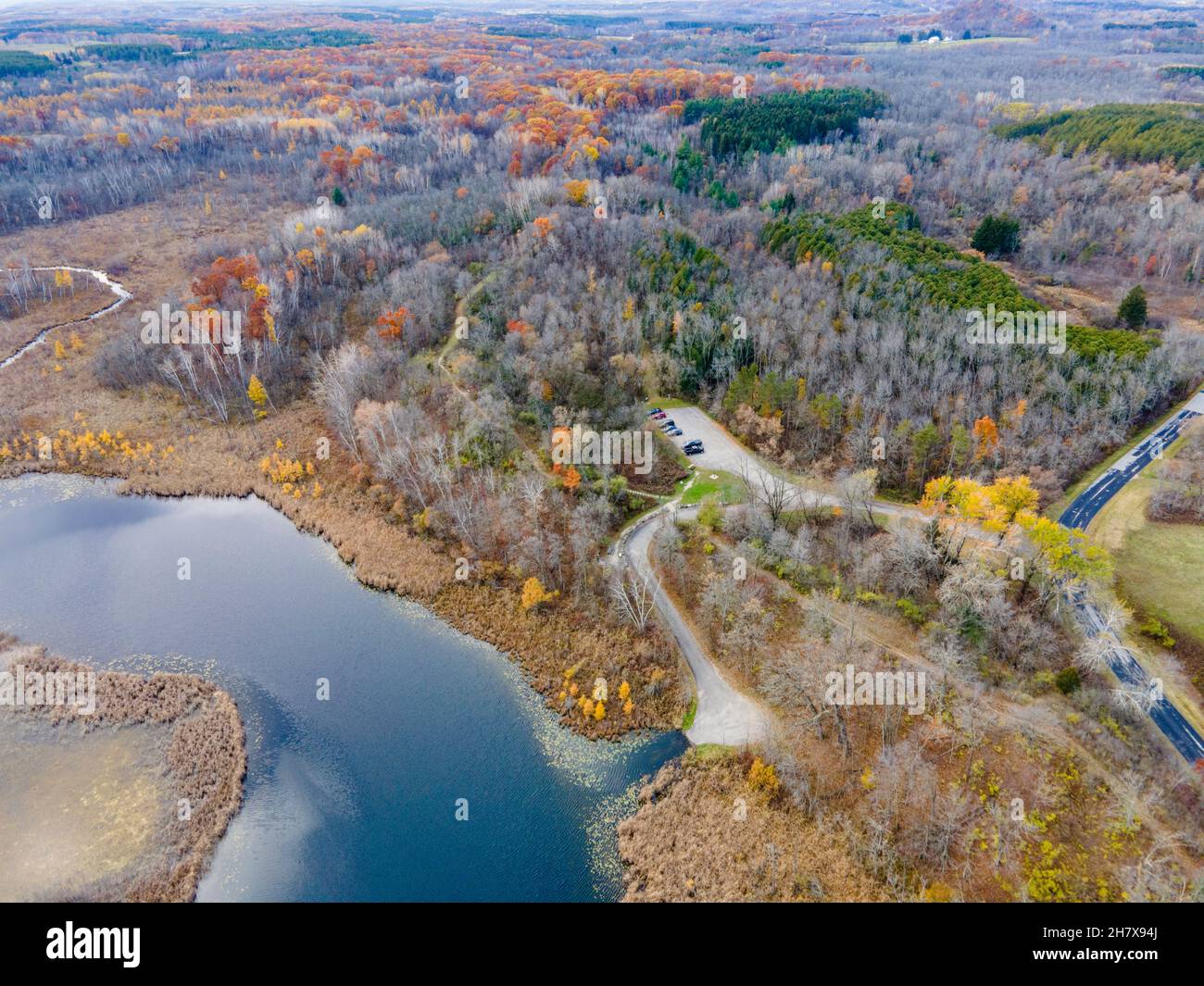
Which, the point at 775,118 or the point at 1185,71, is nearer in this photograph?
the point at 775,118

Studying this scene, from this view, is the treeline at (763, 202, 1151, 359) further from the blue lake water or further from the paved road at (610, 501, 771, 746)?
the blue lake water

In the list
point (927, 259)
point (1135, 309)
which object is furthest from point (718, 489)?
point (1135, 309)

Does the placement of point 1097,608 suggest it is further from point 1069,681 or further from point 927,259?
point 927,259

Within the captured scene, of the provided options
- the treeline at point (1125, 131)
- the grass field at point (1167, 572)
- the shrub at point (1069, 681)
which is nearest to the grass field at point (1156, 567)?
the grass field at point (1167, 572)

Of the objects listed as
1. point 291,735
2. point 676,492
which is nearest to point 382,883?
point 291,735

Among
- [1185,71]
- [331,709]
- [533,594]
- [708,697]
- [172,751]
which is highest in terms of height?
[1185,71]
